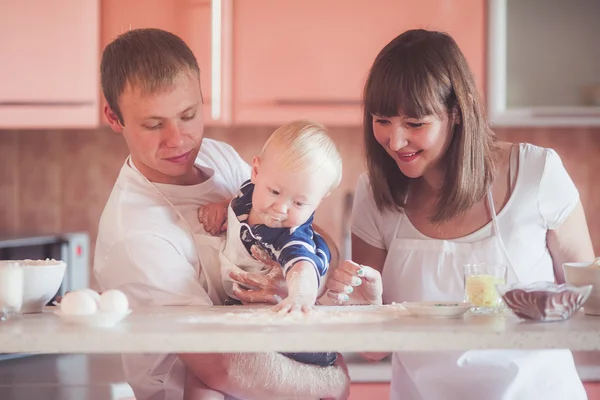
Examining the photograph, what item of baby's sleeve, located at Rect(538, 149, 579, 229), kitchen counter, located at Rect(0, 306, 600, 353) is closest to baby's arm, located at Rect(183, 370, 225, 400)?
kitchen counter, located at Rect(0, 306, 600, 353)

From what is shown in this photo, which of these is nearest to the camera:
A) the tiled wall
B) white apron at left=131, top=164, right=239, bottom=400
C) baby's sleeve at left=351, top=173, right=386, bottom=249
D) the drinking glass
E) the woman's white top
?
the drinking glass

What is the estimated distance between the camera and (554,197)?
1.77m

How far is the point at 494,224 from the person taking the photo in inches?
69.6

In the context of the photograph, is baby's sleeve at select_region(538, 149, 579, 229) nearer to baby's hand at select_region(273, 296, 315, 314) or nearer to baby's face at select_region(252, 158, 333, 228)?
baby's face at select_region(252, 158, 333, 228)

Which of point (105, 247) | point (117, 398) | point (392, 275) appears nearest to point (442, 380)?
point (392, 275)

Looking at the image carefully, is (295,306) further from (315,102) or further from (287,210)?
(315,102)

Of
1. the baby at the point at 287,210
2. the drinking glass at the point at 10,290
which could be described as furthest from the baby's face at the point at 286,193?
the drinking glass at the point at 10,290

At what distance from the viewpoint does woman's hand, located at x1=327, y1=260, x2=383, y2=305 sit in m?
1.45

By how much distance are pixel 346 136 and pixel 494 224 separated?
157 centimetres

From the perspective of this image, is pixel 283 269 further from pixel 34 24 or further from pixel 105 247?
pixel 34 24

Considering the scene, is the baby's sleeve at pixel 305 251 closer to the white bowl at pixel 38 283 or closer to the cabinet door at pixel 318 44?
the white bowl at pixel 38 283

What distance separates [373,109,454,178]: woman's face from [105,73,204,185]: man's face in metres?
0.38

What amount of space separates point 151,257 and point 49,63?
160 centimetres

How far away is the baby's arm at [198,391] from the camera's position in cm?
143
